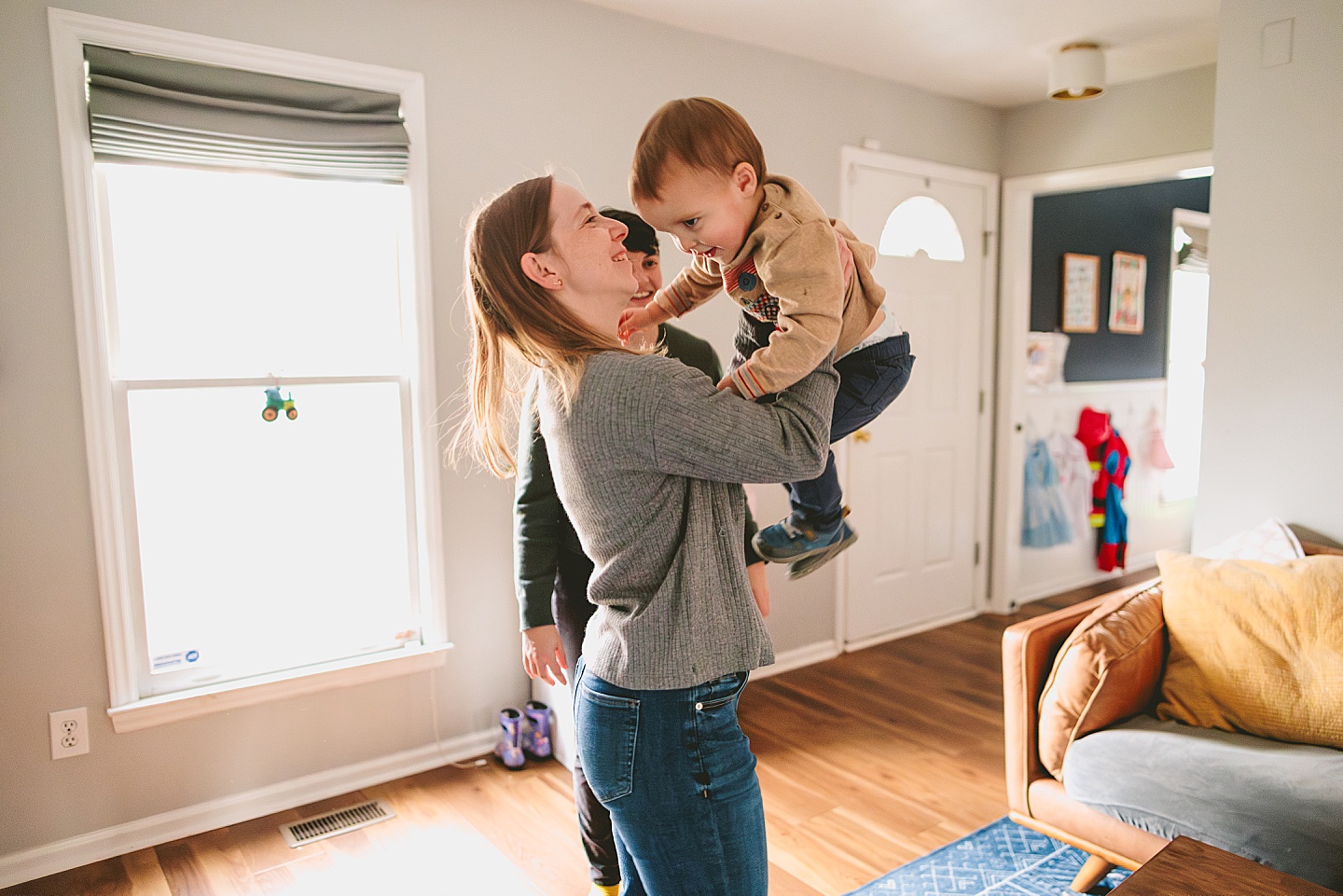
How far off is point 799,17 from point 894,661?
103 inches

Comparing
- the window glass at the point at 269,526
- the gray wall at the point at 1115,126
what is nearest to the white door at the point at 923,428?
the gray wall at the point at 1115,126

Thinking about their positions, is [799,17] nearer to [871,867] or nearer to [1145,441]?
[871,867]

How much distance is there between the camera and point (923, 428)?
13.7ft

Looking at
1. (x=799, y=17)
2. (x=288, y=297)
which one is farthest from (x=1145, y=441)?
(x=288, y=297)

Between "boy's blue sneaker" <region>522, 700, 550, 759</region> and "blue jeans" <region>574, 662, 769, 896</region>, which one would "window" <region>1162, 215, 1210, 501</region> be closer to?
"boy's blue sneaker" <region>522, 700, 550, 759</region>

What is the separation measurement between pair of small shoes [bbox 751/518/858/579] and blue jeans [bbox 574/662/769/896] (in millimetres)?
433

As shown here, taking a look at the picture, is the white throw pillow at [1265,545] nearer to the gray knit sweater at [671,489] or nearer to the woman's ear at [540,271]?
the gray knit sweater at [671,489]

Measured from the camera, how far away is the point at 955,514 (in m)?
4.40

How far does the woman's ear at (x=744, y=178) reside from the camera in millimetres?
1191

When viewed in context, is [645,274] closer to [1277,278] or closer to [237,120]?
[237,120]

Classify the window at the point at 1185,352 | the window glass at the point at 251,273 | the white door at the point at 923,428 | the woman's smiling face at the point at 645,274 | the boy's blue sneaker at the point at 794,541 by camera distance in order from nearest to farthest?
1. the boy's blue sneaker at the point at 794,541
2. the woman's smiling face at the point at 645,274
3. the window glass at the point at 251,273
4. the white door at the point at 923,428
5. the window at the point at 1185,352

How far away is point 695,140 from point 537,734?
2.22 meters

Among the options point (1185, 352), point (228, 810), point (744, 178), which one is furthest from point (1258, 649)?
point (1185, 352)

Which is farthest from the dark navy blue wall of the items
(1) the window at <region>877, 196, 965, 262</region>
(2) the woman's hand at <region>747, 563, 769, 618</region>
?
(2) the woman's hand at <region>747, 563, 769, 618</region>
